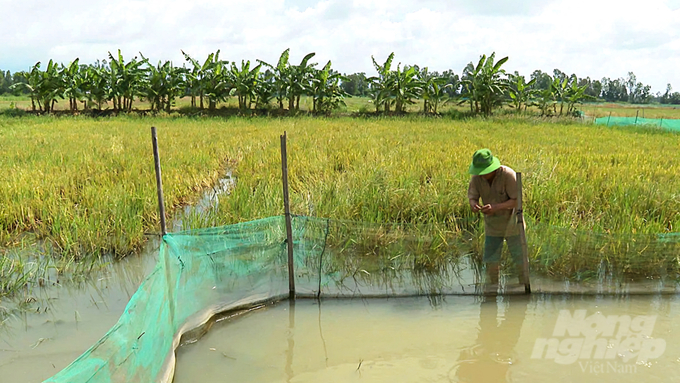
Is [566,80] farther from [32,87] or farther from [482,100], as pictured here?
[32,87]

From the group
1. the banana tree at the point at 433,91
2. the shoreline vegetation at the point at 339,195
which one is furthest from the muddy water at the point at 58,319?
the banana tree at the point at 433,91

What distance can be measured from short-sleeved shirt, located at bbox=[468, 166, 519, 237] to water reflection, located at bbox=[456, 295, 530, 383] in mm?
501

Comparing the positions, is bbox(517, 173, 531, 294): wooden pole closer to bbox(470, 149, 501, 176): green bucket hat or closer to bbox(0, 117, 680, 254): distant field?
bbox(470, 149, 501, 176): green bucket hat

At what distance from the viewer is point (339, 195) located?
492 cm

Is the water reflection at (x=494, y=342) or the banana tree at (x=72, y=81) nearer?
the water reflection at (x=494, y=342)

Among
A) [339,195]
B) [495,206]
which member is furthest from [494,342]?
[339,195]

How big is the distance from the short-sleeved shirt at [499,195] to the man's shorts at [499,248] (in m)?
0.04

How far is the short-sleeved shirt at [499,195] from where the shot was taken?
3.32 meters

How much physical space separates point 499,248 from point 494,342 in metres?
0.82

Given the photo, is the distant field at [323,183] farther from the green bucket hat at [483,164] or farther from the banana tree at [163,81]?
the banana tree at [163,81]

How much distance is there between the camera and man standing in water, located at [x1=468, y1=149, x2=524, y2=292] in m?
3.20

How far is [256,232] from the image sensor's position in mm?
3336

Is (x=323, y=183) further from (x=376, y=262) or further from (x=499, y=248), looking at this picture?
(x=499, y=248)

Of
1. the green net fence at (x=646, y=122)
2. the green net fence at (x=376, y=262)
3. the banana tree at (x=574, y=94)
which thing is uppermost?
the banana tree at (x=574, y=94)
